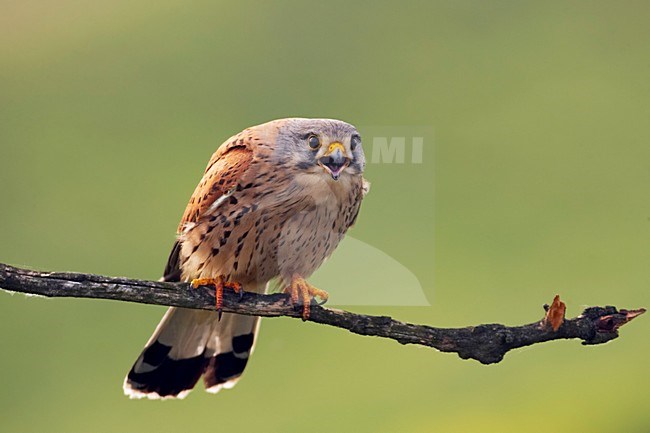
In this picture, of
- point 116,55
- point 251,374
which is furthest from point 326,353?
point 116,55

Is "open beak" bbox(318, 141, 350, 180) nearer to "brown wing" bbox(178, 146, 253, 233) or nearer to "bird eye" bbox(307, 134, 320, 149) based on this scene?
"bird eye" bbox(307, 134, 320, 149)

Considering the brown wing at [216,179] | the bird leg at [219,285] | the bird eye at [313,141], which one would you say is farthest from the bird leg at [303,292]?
the bird eye at [313,141]

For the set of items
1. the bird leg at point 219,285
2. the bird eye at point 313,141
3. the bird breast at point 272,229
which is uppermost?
the bird eye at point 313,141

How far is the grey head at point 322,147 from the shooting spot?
2.37 m

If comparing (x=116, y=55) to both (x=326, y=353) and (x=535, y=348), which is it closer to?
(x=326, y=353)

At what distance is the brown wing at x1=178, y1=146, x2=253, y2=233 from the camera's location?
8.39ft

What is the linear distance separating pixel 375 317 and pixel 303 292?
0.27m

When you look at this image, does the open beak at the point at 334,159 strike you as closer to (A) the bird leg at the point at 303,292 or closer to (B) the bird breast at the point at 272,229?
(B) the bird breast at the point at 272,229

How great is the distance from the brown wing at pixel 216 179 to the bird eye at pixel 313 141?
25 centimetres

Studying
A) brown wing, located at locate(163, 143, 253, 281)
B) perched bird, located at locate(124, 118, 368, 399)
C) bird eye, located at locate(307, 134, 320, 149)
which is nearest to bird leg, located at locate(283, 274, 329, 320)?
perched bird, located at locate(124, 118, 368, 399)

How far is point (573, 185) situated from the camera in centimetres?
317

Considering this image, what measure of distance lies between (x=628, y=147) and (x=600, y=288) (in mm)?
660

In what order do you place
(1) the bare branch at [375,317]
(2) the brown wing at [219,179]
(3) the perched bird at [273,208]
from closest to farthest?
(1) the bare branch at [375,317], (3) the perched bird at [273,208], (2) the brown wing at [219,179]

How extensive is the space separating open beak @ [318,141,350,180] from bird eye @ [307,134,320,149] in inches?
1.5
